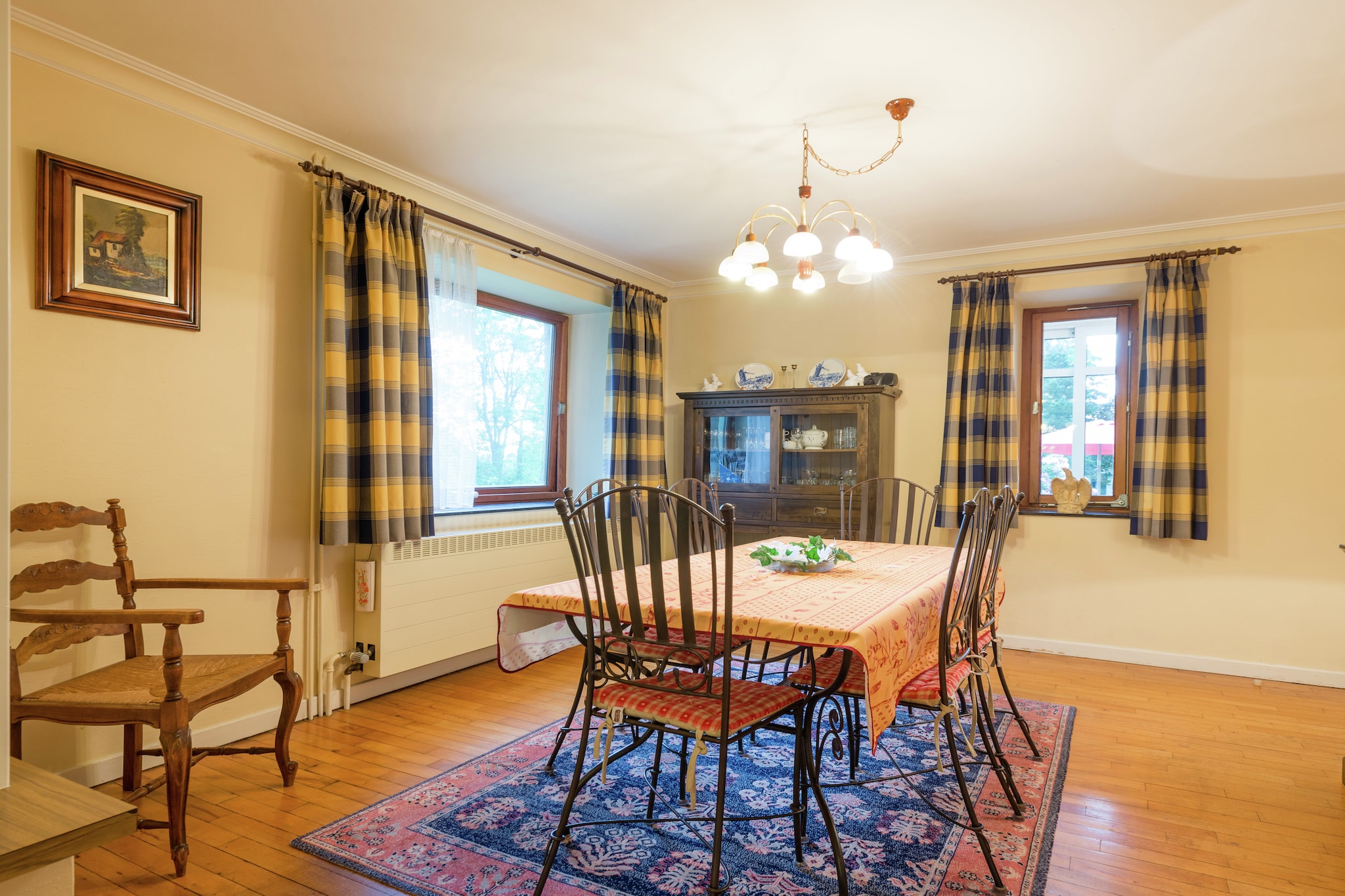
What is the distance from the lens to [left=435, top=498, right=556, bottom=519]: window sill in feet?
12.6

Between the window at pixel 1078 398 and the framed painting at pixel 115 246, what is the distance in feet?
13.9

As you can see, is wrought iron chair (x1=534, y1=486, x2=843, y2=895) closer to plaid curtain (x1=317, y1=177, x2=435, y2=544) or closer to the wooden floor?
the wooden floor

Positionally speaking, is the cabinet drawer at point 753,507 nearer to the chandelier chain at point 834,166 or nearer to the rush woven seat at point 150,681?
the chandelier chain at point 834,166

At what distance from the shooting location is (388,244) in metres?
3.16

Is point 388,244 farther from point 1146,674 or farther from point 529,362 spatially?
point 1146,674

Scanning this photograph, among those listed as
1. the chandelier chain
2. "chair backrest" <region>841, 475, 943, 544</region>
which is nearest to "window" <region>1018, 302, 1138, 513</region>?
"chair backrest" <region>841, 475, 943, 544</region>

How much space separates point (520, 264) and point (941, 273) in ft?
8.16

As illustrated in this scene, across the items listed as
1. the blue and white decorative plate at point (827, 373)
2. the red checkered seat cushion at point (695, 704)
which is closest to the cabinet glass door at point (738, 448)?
the blue and white decorative plate at point (827, 373)

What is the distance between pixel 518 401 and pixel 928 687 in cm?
319

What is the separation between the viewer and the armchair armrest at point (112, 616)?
1.94m

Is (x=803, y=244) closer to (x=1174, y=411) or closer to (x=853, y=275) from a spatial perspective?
(x=853, y=275)

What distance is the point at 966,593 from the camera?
2.17m

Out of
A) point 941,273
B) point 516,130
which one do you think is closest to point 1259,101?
point 941,273

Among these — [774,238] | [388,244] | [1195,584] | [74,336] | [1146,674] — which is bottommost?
[1146,674]
